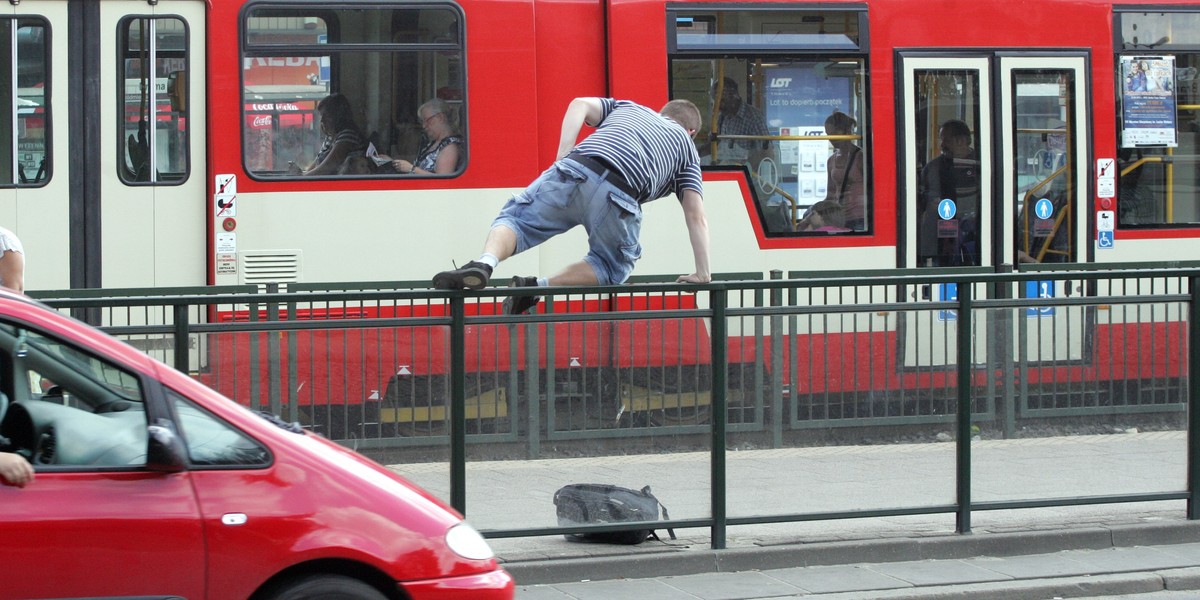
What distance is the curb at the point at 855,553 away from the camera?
255 inches

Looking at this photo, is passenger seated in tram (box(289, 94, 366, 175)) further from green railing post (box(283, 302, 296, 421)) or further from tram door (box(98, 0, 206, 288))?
green railing post (box(283, 302, 296, 421))

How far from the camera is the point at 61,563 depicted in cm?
414

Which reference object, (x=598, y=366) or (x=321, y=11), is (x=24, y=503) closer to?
(x=598, y=366)

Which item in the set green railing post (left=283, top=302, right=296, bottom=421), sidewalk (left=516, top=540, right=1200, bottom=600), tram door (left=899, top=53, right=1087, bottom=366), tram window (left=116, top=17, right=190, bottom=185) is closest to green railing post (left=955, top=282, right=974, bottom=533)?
sidewalk (left=516, top=540, right=1200, bottom=600)

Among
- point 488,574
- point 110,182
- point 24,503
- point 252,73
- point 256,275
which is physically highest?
point 252,73

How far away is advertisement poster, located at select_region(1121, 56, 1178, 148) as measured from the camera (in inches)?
434

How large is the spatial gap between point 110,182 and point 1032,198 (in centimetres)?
674

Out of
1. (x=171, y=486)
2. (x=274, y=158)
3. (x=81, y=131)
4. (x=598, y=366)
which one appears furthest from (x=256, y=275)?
(x=171, y=486)

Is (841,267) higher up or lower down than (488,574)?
higher up

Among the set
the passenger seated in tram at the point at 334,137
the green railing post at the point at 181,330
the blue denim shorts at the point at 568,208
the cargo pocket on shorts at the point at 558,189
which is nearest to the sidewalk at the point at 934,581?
the green railing post at the point at 181,330

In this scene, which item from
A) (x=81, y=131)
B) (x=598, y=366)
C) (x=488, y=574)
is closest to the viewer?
(x=488, y=574)

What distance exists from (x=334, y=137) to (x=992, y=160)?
194 inches

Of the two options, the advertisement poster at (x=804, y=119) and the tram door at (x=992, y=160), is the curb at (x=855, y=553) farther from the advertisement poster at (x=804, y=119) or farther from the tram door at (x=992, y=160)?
the advertisement poster at (x=804, y=119)

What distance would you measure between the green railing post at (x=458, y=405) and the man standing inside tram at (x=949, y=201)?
520 cm
